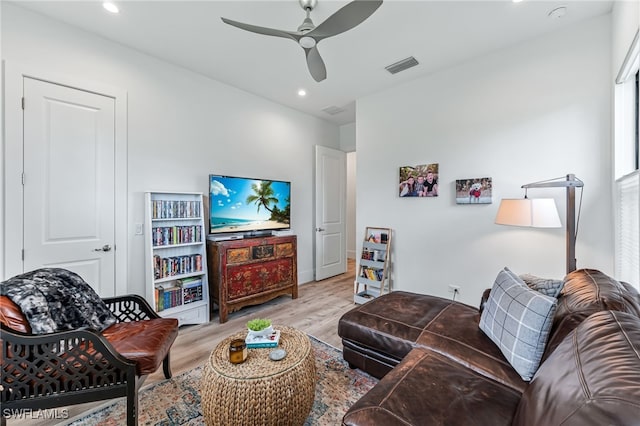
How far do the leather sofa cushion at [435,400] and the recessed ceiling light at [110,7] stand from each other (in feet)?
10.8

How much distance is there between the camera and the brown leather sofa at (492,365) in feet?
2.36

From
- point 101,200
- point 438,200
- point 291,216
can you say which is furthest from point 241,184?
point 438,200

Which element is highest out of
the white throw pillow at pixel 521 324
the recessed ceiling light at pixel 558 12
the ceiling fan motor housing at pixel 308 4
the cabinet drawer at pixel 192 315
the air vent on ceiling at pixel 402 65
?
the air vent on ceiling at pixel 402 65

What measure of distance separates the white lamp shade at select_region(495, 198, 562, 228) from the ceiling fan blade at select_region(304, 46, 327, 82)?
199cm

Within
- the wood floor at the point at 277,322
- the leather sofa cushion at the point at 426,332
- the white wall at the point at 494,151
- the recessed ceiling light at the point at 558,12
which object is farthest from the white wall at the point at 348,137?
the leather sofa cushion at the point at 426,332

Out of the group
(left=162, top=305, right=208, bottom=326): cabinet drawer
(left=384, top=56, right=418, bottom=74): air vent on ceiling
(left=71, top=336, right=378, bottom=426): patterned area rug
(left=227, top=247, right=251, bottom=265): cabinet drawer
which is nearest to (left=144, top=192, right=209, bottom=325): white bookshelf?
(left=162, top=305, right=208, bottom=326): cabinet drawer

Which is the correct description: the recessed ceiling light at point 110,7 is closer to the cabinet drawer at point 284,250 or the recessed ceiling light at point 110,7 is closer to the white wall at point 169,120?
the white wall at point 169,120

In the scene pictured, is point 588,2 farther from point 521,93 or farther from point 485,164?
point 485,164

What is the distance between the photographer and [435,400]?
1127mm

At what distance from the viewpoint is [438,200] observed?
3.21m

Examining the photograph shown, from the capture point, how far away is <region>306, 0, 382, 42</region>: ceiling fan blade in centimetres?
160

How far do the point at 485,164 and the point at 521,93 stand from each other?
0.75 m

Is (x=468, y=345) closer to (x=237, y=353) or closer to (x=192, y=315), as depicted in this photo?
(x=237, y=353)

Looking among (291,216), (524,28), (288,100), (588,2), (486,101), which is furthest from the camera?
(291,216)
